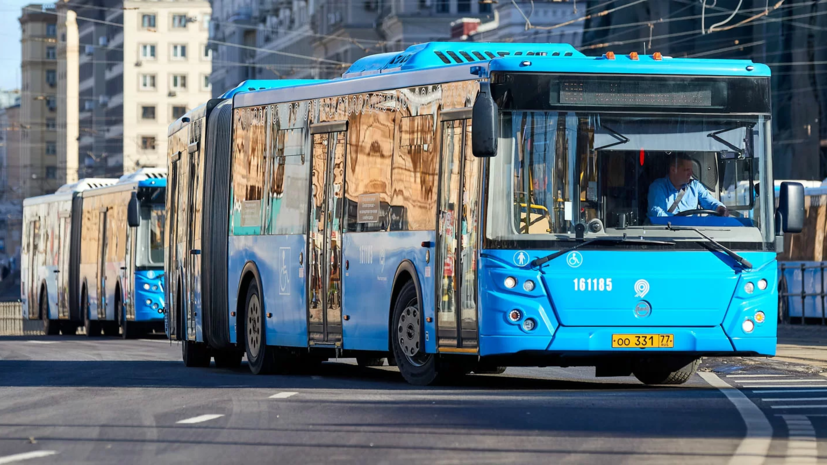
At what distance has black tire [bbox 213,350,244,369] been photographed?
22456mm

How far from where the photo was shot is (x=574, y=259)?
1505 centimetres

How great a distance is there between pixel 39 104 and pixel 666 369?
18195 cm

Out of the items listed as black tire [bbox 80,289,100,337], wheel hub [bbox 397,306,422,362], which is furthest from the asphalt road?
black tire [bbox 80,289,100,337]

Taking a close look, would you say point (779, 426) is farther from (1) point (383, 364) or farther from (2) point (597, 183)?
(1) point (383, 364)

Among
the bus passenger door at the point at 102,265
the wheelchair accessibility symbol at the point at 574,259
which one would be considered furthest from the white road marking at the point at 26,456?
the bus passenger door at the point at 102,265

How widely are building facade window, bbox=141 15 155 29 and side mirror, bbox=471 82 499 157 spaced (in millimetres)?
144324

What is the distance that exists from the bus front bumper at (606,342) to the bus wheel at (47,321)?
32.8m

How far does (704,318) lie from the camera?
50.2 feet

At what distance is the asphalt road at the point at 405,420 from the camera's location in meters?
10.3

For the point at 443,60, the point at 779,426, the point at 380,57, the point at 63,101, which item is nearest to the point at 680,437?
the point at 779,426

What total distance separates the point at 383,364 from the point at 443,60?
6.09 m

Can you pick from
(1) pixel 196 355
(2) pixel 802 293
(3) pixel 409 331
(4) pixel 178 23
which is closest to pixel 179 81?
(4) pixel 178 23

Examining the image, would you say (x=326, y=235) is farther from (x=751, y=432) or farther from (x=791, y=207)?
(x=751, y=432)

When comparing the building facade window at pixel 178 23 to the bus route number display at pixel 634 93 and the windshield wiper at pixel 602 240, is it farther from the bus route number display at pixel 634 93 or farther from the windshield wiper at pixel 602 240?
the windshield wiper at pixel 602 240
